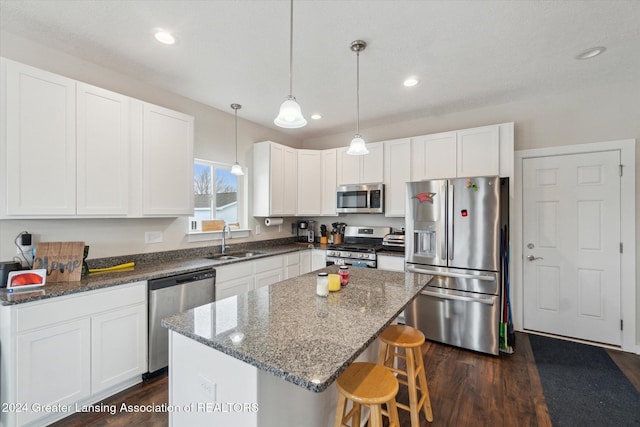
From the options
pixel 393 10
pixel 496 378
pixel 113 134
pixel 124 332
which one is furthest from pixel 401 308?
pixel 113 134

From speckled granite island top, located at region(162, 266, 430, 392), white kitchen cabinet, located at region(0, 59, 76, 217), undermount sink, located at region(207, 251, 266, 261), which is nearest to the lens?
speckled granite island top, located at region(162, 266, 430, 392)

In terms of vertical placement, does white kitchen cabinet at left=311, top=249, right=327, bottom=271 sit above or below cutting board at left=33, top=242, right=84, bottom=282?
below

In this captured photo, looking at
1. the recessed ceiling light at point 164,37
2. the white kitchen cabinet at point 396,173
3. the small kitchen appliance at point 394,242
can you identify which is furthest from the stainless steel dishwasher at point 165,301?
the white kitchen cabinet at point 396,173

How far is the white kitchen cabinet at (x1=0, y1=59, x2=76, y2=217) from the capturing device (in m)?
1.84

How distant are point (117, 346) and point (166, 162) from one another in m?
1.62

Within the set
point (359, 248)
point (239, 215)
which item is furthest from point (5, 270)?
point (359, 248)

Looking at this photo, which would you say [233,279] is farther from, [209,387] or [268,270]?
[209,387]

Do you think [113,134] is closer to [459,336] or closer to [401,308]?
[401,308]

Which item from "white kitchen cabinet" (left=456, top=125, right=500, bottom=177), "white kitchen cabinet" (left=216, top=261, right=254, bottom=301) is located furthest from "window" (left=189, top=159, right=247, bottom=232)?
"white kitchen cabinet" (left=456, top=125, right=500, bottom=177)

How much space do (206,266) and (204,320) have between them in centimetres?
146

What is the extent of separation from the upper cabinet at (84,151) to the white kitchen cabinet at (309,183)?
180cm

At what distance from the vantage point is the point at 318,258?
3998 millimetres

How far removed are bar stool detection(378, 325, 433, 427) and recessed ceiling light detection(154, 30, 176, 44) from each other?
101 inches

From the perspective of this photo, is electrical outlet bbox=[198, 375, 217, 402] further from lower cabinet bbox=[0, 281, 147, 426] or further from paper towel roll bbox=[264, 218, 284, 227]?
paper towel roll bbox=[264, 218, 284, 227]
